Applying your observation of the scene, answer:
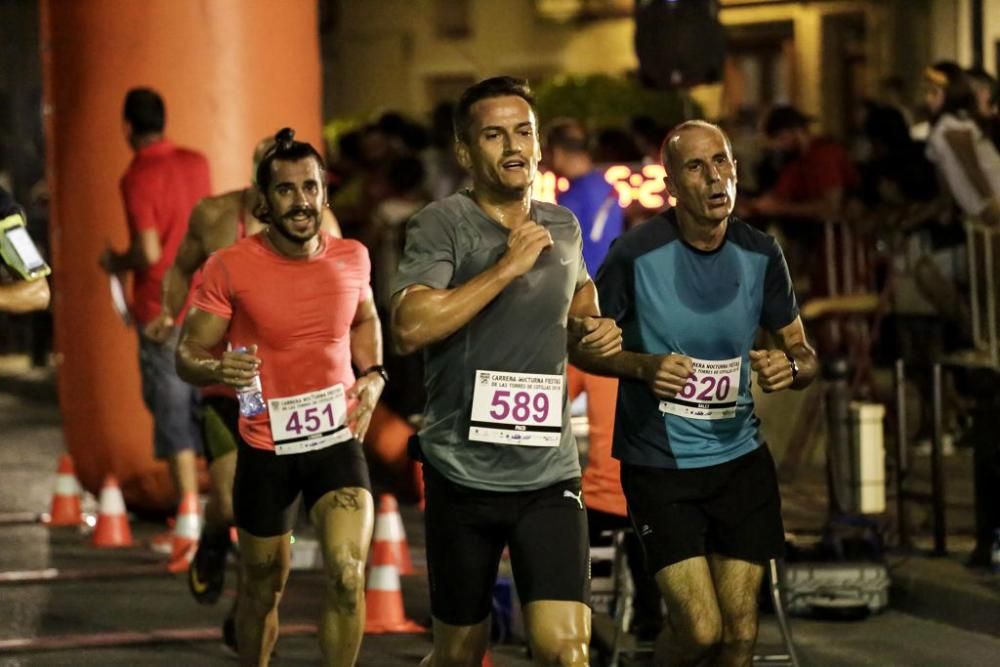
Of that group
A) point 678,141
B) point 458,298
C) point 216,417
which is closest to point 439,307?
point 458,298

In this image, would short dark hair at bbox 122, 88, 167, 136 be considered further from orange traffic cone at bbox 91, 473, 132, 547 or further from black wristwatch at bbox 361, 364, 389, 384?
black wristwatch at bbox 361, 364, 389, 384

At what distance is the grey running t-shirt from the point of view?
6273mm

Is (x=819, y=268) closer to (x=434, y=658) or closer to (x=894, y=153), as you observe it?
(x=894, y=153)

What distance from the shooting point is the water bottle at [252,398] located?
760cm

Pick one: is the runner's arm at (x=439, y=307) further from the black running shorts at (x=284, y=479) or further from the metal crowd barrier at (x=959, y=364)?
the metal crowd barrier at (x=959, y=364)

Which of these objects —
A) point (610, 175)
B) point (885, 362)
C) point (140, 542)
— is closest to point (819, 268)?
point (885, 362)

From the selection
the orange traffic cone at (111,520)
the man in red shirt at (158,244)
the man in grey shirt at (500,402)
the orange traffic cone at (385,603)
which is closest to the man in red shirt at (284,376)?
the man in grey shirt at (500,402)

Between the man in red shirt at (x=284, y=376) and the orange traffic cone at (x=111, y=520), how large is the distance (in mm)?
4748

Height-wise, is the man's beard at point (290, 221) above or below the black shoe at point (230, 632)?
above

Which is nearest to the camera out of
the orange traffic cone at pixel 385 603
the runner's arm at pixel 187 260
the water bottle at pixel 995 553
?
the runner's arm at pixel 187 260

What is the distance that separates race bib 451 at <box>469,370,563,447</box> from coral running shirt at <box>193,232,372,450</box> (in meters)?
1.53

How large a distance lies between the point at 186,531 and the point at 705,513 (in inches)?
208

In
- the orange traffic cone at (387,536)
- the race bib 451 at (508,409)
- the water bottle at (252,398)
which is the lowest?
the orange traffic cone at (387,536)

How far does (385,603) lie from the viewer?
9.77 metres
